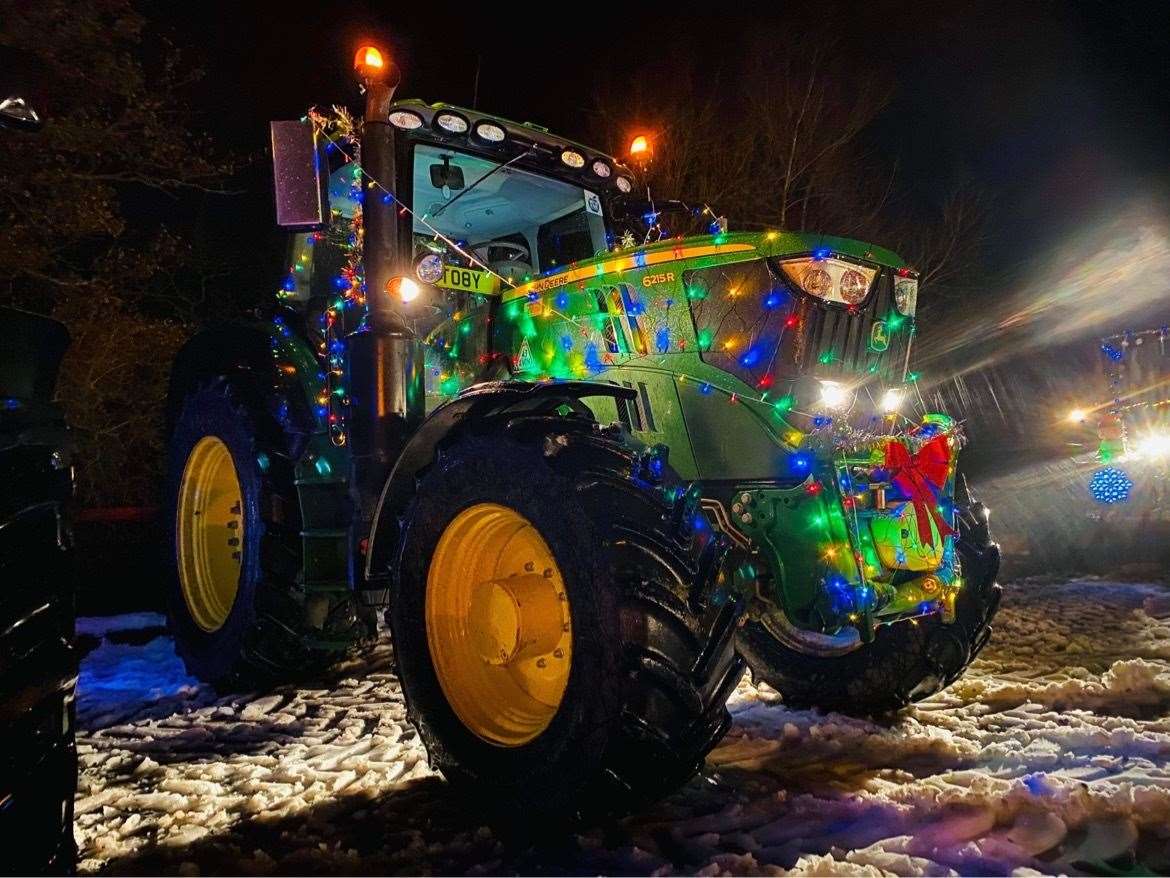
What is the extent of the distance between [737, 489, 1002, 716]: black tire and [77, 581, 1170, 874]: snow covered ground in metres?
0.14

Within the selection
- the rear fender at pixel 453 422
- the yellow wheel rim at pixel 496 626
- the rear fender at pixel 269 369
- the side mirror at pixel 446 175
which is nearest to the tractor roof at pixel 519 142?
the side mirror at pixel 446 175

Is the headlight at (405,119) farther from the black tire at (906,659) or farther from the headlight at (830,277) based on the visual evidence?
the black tire at (906,659)

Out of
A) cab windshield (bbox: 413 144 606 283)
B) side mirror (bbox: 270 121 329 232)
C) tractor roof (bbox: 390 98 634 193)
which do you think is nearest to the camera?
side mirror (bbox: 270 121 329 232)

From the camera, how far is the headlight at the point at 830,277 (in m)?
3.37

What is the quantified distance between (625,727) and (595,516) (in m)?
0.62

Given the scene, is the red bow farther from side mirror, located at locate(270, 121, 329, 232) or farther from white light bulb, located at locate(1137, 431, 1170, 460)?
white light bulb, located at locate(1137, 431, 1170, 460)

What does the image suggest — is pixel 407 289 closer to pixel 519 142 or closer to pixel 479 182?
pixel 479 182

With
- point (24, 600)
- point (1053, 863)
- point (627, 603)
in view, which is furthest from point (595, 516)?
point (1053, 863)

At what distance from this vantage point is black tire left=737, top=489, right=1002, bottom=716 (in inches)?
145

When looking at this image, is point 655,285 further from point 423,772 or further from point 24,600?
point 24,600

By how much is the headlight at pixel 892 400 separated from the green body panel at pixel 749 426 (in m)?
0.10

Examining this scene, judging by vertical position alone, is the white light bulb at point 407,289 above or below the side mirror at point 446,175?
below

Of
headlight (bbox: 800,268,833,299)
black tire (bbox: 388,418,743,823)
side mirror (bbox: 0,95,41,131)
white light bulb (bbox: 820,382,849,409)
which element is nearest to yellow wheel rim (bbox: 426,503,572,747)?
black tire (bbox: 388,418,743,823)

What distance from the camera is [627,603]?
7.56ft
